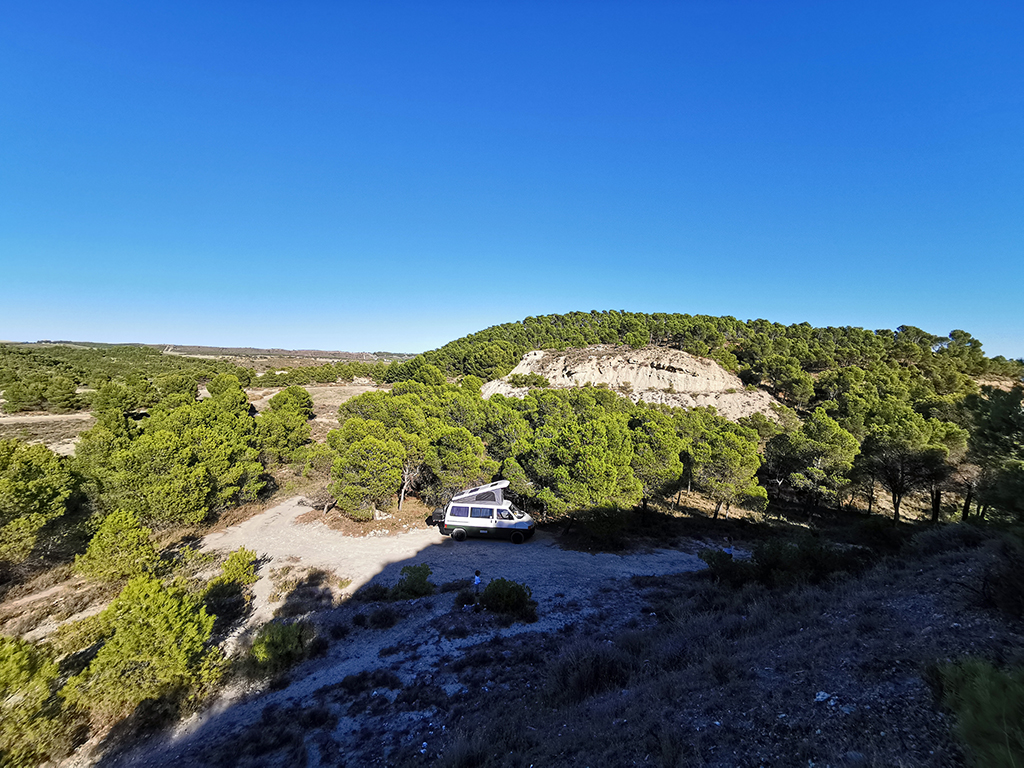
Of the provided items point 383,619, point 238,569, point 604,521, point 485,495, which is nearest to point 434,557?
point 485,495

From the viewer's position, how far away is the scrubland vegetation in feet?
17.1

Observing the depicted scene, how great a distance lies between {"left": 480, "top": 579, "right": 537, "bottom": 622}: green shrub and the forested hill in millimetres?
46078

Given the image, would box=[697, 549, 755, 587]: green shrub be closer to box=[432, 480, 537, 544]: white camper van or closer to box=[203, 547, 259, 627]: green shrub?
box=[432, 480, 537, 544]: white camper van

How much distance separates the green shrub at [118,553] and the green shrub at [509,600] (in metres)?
10.1

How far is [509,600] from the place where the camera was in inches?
468

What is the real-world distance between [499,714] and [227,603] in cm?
1003

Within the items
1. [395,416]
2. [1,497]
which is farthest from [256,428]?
[1,497]

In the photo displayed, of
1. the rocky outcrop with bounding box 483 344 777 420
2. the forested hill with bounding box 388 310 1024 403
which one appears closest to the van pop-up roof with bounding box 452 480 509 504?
the rocky outcrop with bounding box 483 344 777 420

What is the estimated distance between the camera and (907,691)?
4.78m

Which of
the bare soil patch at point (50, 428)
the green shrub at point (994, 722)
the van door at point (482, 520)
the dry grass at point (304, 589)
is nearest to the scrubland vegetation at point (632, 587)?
the green shrub at point (994, 722)

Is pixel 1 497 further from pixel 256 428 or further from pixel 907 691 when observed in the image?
pixel 907 691

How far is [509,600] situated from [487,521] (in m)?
6.22

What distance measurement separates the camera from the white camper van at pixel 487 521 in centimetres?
1795

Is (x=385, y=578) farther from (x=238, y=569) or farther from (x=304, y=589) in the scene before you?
(x=238, y=569)
